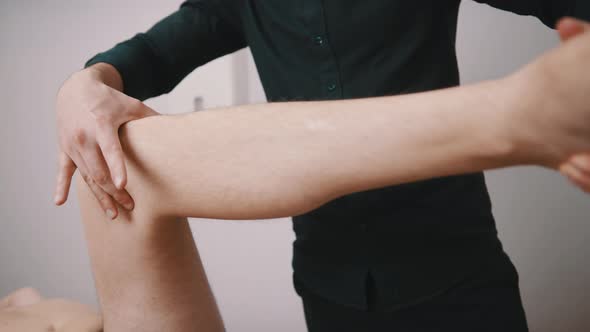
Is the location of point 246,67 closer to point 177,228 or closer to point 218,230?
point 218,230

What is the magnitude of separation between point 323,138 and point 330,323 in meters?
0.59

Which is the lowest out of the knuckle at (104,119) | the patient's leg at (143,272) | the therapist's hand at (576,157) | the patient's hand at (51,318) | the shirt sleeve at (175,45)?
the patient's hand at (51,318)

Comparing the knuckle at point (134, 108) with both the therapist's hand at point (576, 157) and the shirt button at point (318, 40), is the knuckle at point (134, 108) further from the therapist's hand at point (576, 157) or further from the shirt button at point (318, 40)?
the therapist's hand at point (576, 157)

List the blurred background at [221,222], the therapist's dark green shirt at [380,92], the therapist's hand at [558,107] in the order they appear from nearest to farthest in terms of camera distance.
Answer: the therapist's hand at [558,107] → the therapist's dark green shirt at [380,92] → the blurred background at [221,222]

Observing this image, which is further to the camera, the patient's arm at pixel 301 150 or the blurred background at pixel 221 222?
the blurred background at pixel 221 222

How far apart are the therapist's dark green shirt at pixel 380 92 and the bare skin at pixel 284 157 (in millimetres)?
297

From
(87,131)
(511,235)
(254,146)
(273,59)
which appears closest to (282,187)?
(254,146)

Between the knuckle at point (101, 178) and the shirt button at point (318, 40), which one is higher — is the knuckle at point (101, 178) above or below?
below

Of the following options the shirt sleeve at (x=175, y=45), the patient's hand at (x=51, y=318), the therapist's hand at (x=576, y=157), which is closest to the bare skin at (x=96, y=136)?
the shirt sleeve at (x=175, y=45)

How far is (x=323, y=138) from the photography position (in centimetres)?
44

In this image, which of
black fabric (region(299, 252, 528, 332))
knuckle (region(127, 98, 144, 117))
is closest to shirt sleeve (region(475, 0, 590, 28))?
black fabric (region(299, 252, 528, 332))

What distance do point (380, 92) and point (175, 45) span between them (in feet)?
1.36

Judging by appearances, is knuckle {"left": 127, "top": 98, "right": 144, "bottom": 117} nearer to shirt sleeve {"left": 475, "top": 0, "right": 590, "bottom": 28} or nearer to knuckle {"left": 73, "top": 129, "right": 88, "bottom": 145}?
knuckle {"left": 73, "top": 129, "right": 88, "bottom": 145}

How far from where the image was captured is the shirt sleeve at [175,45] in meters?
0.89
